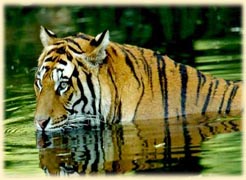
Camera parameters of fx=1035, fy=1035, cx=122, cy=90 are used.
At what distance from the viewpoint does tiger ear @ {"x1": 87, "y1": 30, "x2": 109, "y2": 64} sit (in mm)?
7191

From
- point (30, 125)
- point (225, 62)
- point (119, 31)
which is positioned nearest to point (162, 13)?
point (119, 31)

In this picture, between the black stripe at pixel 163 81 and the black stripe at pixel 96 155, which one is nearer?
the black stripe at pixel 96 155

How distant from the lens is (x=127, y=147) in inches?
270

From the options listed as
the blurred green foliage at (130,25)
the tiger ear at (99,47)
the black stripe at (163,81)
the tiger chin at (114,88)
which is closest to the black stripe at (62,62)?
the tiger chin at (114,88)

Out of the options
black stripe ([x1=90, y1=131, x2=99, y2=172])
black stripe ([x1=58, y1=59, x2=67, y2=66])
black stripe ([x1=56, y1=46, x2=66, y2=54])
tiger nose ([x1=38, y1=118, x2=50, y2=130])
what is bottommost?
black stripe ([x1=90, y1=131, x2=99, y2=172])

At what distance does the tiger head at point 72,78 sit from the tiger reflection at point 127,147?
0.17 meters

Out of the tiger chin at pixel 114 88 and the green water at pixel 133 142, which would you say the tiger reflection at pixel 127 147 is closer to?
the green water at pixel 133 142

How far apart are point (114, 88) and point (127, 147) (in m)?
0.62

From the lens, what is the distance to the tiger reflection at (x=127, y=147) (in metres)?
6.33

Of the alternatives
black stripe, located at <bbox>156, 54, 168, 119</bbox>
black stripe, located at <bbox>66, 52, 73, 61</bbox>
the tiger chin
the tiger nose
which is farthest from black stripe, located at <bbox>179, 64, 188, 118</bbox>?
the tiger nose

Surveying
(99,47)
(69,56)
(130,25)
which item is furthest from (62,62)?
(130,25)

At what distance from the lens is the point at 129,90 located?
7371 mm

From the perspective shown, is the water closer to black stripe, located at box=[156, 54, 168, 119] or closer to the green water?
the green water

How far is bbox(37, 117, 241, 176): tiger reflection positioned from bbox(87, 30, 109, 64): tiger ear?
0.51m
